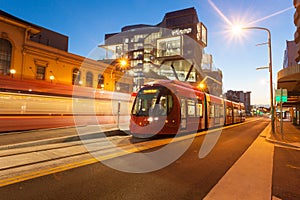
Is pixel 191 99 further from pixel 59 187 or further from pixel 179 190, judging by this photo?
pixel 59 187

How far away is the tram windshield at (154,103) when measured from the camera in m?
11.3

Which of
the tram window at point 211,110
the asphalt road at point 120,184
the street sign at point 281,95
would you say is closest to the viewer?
the asphalt road at point 120,184

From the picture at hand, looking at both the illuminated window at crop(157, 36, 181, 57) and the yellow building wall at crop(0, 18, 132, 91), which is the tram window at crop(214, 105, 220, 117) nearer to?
the yellow building wall at crop(0, 18, 132, 91)

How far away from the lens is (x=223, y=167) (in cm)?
603

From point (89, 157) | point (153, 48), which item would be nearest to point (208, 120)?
point (89, 157)

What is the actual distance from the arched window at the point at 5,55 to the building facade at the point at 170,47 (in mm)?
41108

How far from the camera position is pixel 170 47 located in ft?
223

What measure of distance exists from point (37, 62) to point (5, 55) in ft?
9.24

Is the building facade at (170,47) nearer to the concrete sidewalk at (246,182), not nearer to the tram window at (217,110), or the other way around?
the tram window at (217,110)

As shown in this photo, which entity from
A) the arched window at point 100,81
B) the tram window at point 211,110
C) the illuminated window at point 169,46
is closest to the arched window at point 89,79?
the arched window at point 100,81

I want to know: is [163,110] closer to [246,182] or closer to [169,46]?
[246,182]

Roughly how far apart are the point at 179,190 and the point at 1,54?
21370mm

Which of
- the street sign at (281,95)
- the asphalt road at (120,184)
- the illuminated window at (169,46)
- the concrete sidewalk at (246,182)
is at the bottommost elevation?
the asphalt road at (120,184)

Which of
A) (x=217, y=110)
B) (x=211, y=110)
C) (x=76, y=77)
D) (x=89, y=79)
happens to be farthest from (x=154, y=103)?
(x=89, y=79)
